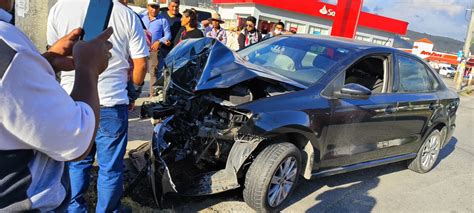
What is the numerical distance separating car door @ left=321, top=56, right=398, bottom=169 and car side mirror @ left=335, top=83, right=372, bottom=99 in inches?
2.5

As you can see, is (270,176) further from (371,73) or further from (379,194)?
(371,73)

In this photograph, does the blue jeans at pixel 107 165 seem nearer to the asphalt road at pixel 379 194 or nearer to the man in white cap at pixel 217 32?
the asphalt road at pixel 379 194

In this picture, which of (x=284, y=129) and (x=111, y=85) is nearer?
(x=111, y=85)

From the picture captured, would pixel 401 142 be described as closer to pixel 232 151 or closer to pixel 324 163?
pixel 324 163

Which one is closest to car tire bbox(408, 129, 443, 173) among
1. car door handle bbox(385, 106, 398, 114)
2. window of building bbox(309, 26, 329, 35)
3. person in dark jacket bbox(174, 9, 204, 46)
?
car door handle bbox(385, 106, 398, 114)

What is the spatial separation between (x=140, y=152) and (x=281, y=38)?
2.15m

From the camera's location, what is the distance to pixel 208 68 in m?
3.34

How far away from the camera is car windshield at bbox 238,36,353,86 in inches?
156

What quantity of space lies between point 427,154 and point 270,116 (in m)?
3.25

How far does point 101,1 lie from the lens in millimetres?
2523

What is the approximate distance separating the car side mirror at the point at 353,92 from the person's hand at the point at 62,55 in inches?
111

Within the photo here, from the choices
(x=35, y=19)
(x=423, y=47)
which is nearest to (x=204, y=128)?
(x=35, y=19)

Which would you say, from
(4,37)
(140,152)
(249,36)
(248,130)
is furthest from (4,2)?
(249,36)

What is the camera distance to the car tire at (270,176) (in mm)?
3316
